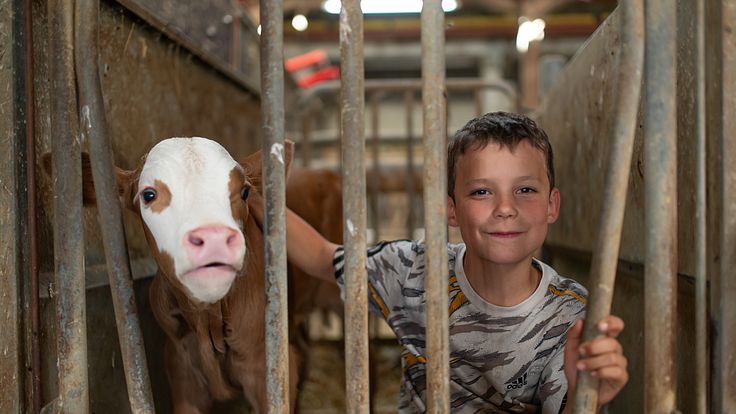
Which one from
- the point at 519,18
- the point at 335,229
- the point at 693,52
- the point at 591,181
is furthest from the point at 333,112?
the point at 693,52

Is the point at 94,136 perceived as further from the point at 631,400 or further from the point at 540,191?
the point at 631,400

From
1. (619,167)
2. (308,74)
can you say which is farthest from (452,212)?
(308,74)

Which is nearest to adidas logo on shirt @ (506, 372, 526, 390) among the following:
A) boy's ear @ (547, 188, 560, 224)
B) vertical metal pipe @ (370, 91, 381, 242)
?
boy's ear @ (547, 188, 560, 224)

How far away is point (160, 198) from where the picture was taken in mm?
1643

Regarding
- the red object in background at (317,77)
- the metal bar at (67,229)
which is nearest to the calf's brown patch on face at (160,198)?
the metal bar at (67,229)

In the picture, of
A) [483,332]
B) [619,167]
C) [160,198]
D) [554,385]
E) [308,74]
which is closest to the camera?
[619,167]

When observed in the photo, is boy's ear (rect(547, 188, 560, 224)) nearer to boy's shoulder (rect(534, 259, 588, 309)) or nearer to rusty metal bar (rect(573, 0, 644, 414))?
boy's shoulder (rect(534, 259, 588, 309))

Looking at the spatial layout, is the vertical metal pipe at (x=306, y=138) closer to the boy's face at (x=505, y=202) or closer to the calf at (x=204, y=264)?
the calf at (x=204, y=264)

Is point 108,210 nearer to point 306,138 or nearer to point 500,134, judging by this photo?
point 500,134

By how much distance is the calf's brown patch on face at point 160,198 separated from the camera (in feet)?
5.34

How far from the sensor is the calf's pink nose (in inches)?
57.2

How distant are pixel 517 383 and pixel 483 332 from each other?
0.18 metres

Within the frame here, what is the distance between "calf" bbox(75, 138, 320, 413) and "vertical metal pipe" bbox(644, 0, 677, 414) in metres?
0.88

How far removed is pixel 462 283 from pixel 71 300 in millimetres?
1076
